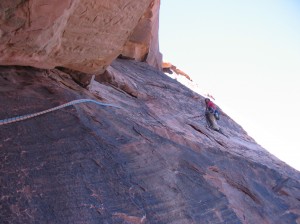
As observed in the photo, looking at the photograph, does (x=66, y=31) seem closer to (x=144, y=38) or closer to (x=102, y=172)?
(x=102, y=172)

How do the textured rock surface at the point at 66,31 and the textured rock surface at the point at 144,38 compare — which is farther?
the textured rock surface at the point at 144,38

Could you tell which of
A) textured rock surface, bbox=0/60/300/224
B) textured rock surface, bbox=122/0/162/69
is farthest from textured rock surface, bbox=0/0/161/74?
textured rock surface, bbox=122/0/162/69

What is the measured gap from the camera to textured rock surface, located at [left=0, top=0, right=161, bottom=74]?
9.99 ft

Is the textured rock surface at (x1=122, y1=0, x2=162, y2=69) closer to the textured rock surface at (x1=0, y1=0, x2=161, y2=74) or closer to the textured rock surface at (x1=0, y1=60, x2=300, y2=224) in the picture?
the textured rock surface at (x1=0, y1=0, x2=161, y2=74)

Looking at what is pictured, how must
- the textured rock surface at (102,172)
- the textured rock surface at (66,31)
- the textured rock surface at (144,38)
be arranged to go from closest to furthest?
the textured rock surface at (102,172)
the textured rock surface at (66,31)
the textured rock surface at (144,38)

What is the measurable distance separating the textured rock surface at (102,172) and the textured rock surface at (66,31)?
38 centimetres

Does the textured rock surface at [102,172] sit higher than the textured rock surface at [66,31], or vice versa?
the textured rock surface at [66,31]

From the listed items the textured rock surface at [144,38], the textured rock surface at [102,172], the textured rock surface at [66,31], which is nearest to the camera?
the textured rock surface at [102,172]

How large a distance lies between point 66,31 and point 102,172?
6.35ft

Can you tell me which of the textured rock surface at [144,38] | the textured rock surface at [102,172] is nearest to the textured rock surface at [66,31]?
the textured rock surface at [102,172]

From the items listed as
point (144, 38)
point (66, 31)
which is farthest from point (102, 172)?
point (144, 38)

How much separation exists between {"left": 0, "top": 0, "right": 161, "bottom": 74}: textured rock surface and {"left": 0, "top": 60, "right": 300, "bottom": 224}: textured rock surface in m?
0.38

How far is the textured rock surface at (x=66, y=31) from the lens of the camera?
9.99ft

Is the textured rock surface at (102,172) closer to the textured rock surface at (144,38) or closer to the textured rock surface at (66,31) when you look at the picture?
Answer: the textured rock surface at (66,31)
